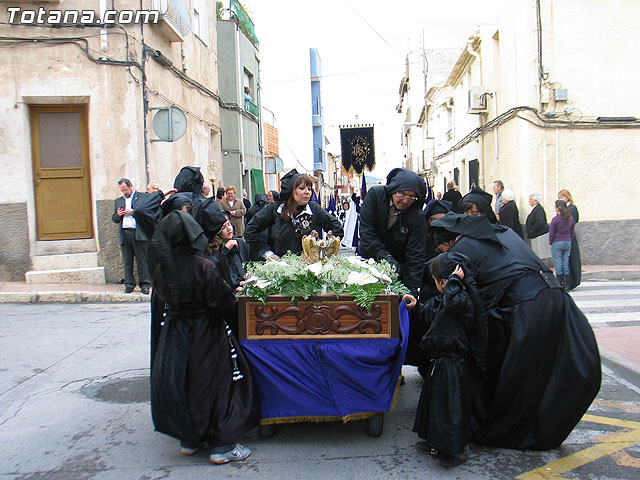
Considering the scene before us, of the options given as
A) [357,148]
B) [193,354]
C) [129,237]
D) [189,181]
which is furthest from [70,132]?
[357,148]

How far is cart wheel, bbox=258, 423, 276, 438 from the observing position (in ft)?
13.9

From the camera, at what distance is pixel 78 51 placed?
1066 centimetres

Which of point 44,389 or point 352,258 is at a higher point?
point 352,258

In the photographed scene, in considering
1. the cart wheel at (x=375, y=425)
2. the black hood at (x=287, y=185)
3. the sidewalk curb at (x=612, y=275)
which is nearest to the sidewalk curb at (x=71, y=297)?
the black hood at (x=287, y=185)

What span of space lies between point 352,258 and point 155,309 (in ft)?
5.57

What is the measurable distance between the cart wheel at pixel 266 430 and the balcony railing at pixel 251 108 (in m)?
18.1

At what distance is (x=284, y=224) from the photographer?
18.8 feet

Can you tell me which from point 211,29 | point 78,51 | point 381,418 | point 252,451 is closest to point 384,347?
point 381,418

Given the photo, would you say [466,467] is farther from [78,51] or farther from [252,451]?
[78,51]

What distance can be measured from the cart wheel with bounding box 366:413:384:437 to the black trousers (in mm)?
6855

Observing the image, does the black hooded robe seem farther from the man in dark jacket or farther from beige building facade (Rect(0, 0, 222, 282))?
beige building facade (Rect(0, 0, 222, 282))

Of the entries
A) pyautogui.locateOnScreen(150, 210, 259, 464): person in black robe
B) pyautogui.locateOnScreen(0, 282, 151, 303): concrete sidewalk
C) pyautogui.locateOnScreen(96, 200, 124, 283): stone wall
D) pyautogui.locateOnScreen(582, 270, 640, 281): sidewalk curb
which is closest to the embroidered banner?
pyautogui.locateOnScreen(582, 270, 640, 281): sidewalk curb

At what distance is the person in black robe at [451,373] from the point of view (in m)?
3.63

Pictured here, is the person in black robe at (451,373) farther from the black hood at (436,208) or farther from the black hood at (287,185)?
the black hood at (287,185)
